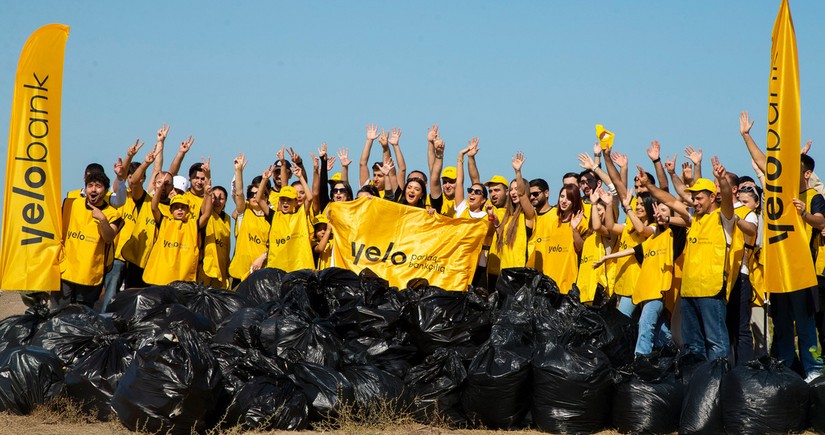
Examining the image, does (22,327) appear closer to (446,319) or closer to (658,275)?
(446,319)

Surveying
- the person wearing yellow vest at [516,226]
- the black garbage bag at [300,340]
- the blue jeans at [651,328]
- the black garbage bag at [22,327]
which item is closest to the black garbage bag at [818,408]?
the blue jeans at [651,328]

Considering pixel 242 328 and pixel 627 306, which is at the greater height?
pixel 627 306

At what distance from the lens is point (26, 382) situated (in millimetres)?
7348

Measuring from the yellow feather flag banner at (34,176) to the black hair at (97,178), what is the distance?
0.33 m

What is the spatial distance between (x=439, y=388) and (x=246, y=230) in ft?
15.5

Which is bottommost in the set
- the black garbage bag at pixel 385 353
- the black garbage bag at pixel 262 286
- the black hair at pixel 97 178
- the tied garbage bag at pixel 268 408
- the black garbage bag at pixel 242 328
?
the tied garbage bag at pixel 268 408

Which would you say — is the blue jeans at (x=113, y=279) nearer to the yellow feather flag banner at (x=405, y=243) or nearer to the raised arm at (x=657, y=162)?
the yellow feather flag banner at (x=405, y=243)

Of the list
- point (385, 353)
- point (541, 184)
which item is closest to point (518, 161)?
point (541, 184)

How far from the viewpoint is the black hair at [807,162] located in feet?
29.7

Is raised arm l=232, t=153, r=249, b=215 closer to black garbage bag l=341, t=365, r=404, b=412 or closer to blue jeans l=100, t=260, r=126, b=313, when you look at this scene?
blue jeans l=100, t=260, r=126, b=313

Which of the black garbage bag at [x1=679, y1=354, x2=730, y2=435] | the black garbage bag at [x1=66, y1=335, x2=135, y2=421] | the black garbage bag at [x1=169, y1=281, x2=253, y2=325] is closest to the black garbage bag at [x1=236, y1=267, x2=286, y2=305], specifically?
the black garbage bag at [x1=169, y1=281, x2=253, y2=325]

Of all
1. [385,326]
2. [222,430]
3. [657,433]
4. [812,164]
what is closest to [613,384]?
[657,433]

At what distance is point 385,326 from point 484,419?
45.8 inches

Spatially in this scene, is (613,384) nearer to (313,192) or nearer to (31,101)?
(313,192)
